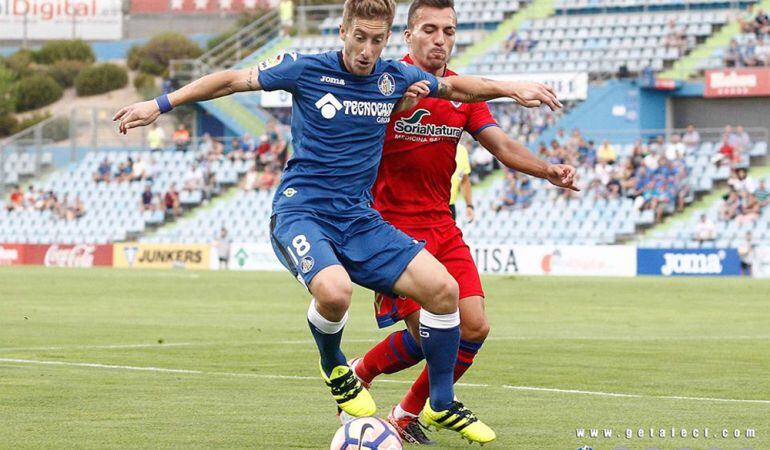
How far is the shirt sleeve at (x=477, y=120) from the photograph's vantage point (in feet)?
28.7

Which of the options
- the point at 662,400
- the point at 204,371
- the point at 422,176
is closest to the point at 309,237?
the point at 422,176

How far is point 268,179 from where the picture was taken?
4375 cm

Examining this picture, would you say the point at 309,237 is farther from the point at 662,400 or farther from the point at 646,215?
the point at 646,215

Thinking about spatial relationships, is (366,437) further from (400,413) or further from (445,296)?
(400,413)

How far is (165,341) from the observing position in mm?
14805

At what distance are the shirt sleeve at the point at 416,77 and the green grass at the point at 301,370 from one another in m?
1.93

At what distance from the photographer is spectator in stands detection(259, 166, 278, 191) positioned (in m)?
43.6

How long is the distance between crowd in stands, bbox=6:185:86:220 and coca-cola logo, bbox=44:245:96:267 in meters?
3.57

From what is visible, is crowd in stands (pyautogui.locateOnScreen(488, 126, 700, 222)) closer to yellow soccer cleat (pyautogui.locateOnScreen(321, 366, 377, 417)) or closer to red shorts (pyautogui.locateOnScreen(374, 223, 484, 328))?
red shorts (pyautogui.locateOnScreen(374, 223, 484, 328))

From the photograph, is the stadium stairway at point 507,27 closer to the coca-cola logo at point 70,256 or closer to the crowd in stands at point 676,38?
the crowd in stands at point 676,38

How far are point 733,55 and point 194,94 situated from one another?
1370 inches

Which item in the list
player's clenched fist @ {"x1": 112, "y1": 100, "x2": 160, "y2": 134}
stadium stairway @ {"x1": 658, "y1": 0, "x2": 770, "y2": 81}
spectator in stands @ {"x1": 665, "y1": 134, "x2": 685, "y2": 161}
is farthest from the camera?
stadium stairway @ {"x1": 658, "y1": 0, "x2": 770, "y2": 81}

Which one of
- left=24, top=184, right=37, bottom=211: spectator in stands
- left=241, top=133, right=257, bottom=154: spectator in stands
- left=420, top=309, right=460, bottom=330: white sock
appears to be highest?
left=420, top=309, right=460, bottom=330: white sock

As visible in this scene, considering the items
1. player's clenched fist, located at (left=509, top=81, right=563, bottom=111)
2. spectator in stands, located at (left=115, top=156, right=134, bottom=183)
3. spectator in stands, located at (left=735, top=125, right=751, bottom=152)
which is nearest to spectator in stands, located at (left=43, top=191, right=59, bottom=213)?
spectator in stands, located at (left=115, top=156, right=134, bottom=183)
